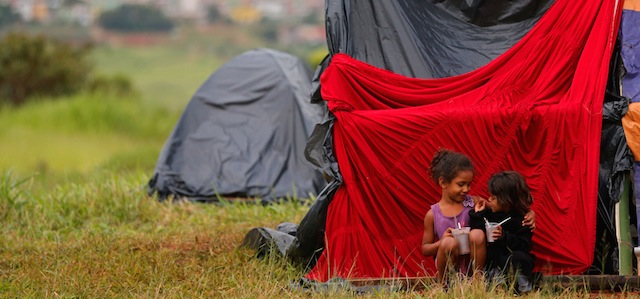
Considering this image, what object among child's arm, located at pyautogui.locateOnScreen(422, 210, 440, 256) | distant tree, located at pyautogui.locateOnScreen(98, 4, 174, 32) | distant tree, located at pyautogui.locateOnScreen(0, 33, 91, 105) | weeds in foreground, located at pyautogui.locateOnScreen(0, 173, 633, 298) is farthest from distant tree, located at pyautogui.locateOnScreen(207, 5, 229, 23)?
child's arm, located at pyautogui.locateOnScreen(422, 210, 440, 256)

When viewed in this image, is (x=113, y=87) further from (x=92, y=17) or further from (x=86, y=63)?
(x=92, y=17)

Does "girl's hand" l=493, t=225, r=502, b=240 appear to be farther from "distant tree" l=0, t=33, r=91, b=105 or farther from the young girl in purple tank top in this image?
"distant tree" l=0, t=33, r=91, b=105

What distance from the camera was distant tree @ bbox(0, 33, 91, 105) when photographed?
17.6 meters

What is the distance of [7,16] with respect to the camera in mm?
31688

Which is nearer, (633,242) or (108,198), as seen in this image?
(633,242)

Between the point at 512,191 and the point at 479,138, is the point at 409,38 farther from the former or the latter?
the point at 512,191

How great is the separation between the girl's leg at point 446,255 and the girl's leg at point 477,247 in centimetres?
8

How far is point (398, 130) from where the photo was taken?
5.30 metres

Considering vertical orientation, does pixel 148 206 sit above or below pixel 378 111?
below

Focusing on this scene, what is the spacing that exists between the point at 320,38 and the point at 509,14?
2949 centimetres

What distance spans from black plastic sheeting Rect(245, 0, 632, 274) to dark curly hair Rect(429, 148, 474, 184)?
63 cm

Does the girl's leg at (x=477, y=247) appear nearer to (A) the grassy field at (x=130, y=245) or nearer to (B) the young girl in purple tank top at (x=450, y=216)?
(B) the young girl in purple tank top at (x=450, y=216)

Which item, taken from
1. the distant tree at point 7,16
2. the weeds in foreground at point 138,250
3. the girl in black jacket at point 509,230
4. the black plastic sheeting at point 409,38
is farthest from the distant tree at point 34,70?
the girl in black jacket at point 509,230

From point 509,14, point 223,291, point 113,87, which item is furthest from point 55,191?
point 113,87
